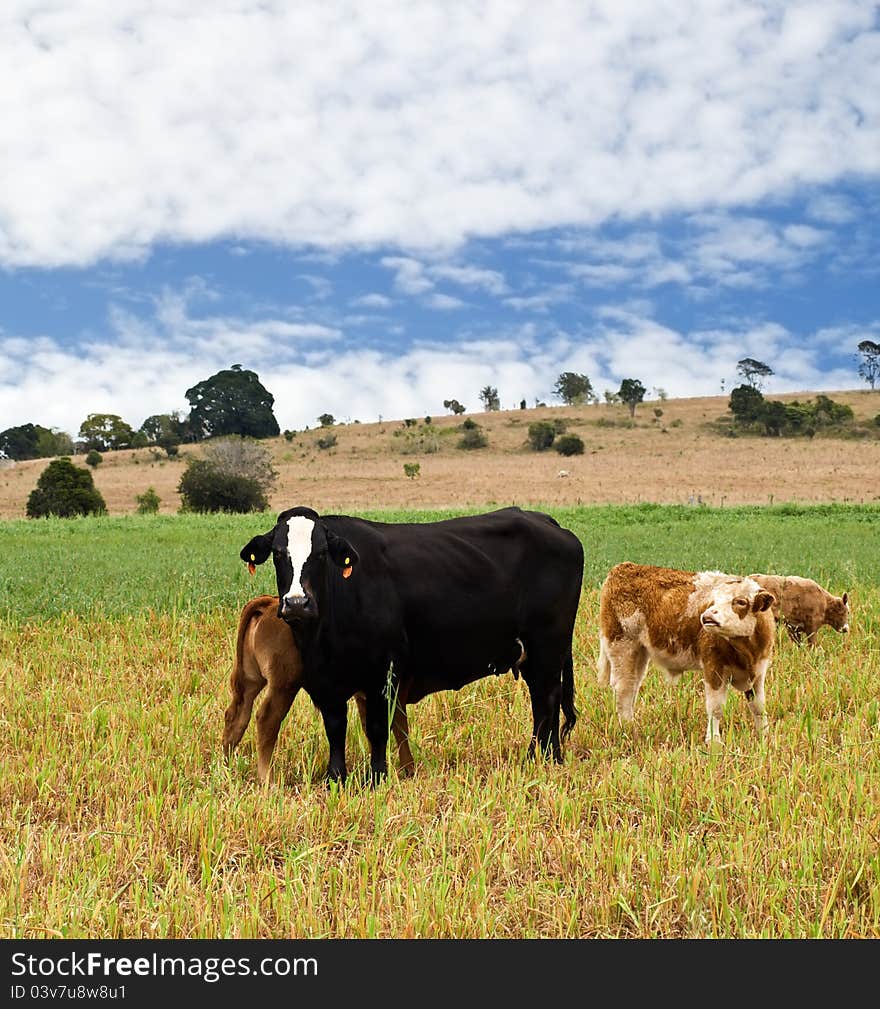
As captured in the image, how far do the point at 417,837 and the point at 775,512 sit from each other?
36311 mm

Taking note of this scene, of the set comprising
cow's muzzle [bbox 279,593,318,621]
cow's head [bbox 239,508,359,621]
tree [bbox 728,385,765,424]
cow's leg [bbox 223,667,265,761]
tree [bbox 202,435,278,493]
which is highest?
tree [bbox 728,385,765,424]

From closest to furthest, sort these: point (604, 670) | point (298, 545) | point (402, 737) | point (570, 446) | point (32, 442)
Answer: point (298, 545) < point (402, 737) < point (604, 670) < point (570, 446) < point (32, 442)

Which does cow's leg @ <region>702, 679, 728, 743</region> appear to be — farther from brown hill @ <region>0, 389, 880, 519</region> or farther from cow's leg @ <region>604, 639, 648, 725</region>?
brown hill @ <region>0, 389, 880, 519</region>

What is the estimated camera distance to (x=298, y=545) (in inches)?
206

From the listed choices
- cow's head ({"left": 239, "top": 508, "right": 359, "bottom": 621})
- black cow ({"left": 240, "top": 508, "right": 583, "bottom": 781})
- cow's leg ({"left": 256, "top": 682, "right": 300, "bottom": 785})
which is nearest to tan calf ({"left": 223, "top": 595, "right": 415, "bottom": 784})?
cow's leg ({"left": 256, "top": 682, "right": 300, "bottom": 785})

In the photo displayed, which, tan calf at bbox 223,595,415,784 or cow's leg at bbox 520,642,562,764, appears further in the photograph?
cow's leg at bbox 520,642,562,764

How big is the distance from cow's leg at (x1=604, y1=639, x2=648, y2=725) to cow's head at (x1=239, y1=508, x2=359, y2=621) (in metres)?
3.01

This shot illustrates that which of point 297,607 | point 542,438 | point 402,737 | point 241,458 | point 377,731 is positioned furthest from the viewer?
point 542,438

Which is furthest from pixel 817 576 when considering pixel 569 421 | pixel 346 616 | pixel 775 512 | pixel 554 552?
pixel 569 421

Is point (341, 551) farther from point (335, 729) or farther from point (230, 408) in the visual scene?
point (230, 408)

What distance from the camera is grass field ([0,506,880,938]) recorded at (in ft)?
13.3

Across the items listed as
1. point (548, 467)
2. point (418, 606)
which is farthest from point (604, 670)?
point (548, 467)

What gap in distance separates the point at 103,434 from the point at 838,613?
4792 inches

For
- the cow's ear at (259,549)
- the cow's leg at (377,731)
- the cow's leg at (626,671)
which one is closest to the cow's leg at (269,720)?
the cow's leg at (377,731)
